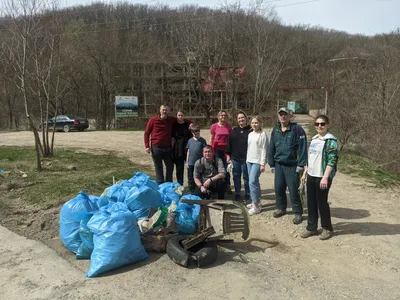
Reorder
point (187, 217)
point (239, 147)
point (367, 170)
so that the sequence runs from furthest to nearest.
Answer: point (367, 170) < point (239, 147) < point (187, 217)

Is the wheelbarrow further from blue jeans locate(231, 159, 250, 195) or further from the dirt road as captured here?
blue jeans locate(231, 159, 250, 195)

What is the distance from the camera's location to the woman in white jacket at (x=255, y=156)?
5680 mm

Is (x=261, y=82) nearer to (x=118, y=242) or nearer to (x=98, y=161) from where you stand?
(x=98, y=161)

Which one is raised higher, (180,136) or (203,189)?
(180,136)

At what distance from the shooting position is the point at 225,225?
432cm

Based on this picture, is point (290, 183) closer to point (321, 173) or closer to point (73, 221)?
point (321, 173)

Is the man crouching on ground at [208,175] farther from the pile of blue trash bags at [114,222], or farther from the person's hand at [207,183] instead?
the pile of blue trash bags at [114,222]

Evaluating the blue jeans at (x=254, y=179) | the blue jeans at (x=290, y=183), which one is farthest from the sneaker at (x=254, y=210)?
the blue jeans at (x=290, y=183)

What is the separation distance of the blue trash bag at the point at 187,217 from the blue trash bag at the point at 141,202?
0.33 meters

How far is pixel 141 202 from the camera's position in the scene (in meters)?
4.65

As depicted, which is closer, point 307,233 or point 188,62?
point 307,233

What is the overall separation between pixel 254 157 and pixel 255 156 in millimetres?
25

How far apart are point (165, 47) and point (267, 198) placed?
1227 inches

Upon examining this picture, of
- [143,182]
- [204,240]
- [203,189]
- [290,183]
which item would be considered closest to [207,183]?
[203,189]
